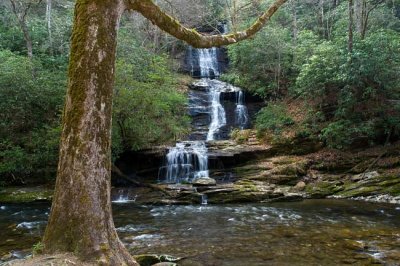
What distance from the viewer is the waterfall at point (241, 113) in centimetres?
2221

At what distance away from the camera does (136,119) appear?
610 inches

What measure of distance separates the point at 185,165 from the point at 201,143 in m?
2.24

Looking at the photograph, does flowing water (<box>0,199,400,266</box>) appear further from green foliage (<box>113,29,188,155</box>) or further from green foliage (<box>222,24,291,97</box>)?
green foliage (<box>222,24,291,97</box>)

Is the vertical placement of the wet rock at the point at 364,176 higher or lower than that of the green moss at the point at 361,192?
higher

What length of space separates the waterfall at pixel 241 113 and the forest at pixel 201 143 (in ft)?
0.25

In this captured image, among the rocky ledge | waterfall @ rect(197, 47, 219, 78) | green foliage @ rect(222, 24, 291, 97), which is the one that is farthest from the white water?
waterfall @ rect(197, 47, 219, 78)

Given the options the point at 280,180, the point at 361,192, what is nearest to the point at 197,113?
the point at 280,180

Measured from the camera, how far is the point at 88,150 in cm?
455

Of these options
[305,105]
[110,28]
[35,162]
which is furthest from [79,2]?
[305,105]

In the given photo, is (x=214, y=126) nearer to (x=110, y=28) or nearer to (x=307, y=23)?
→ (x=307, y=23)

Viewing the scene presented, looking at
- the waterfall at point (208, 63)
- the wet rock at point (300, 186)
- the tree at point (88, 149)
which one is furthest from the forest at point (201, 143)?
the waterfall at point (208, 63)

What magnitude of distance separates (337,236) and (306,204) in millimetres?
4395

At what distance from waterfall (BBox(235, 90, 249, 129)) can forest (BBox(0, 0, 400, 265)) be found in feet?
0.25

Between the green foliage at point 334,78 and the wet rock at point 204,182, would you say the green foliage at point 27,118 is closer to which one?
the wet rock at point 204,182
